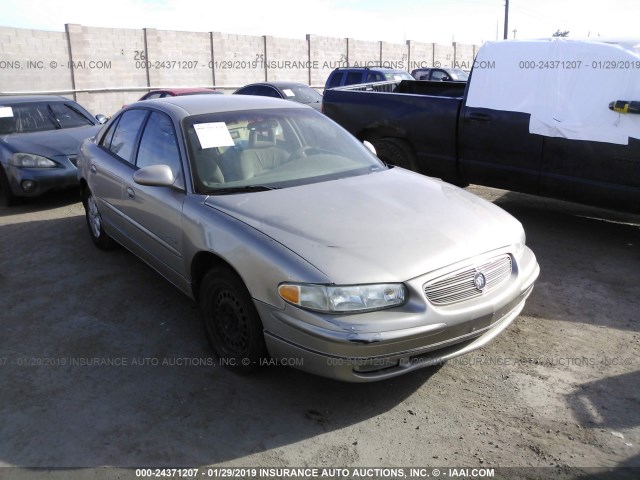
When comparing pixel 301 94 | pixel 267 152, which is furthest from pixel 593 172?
pixel 301 94

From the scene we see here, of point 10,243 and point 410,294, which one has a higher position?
point 410,294

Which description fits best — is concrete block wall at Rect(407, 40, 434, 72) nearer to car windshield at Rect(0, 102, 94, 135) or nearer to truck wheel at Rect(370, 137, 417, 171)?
car windshield at Rect(0, 102, 94, 135)

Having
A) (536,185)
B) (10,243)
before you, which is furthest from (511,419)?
(10,243)

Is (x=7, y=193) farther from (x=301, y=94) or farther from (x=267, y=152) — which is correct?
(x=301, y=94)

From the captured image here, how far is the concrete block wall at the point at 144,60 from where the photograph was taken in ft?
61.4

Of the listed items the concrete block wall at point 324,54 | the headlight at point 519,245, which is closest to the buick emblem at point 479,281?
the headlight at point 519,245

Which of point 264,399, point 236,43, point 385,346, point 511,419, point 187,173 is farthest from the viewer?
point 236,43

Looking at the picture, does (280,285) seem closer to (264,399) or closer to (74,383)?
(264,399)

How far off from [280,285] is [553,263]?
335cm

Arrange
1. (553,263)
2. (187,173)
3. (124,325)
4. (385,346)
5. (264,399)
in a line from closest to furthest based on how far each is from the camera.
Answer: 1. (385,346)
2. (264,399)
3. (187,173)
4. (124,325)
5. (553,263)

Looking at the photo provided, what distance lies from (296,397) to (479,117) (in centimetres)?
424

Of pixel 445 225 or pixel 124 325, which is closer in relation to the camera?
pixel 445 225

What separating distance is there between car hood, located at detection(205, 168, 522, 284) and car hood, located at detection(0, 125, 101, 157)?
512cm

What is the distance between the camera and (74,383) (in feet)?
11.5
